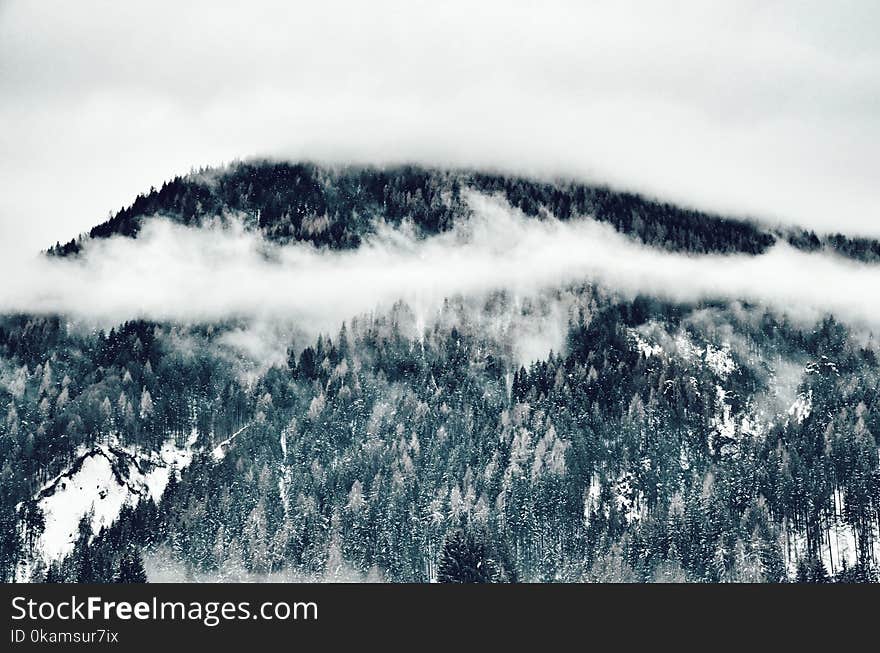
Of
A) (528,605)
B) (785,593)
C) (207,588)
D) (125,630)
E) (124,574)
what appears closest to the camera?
(125,630)

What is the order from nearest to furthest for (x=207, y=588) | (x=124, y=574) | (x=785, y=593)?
(x=207, y=588), (x=785, y=593), (x=124, y=574)

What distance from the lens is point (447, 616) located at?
96.2 m

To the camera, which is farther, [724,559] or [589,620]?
[724,559]

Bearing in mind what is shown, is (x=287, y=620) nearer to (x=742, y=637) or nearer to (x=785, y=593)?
(x=742, y=637)

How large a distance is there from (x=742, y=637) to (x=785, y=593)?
50536 mm

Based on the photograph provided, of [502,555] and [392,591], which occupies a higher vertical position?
[502,555]

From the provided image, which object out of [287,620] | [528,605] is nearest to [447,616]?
[528,605]

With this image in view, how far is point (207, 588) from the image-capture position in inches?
3602

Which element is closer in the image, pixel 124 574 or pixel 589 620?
pixel 589 620

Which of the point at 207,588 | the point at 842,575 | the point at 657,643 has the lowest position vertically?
the point at 657,643

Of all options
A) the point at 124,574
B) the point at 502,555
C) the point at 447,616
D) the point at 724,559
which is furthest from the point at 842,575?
the point at 447,616

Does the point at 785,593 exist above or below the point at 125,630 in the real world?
above

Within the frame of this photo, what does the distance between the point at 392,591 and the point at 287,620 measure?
16372 mm

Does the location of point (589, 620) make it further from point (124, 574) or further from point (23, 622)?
point (124, 574)
